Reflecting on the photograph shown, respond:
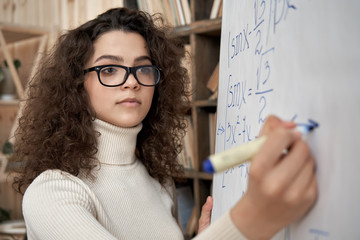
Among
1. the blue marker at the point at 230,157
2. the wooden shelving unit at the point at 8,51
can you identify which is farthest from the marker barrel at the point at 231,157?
the wooden shelving unit at the point at 8,51

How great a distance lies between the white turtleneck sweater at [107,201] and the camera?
0.85m

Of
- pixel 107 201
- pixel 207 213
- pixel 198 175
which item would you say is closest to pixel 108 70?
pixel 107 201

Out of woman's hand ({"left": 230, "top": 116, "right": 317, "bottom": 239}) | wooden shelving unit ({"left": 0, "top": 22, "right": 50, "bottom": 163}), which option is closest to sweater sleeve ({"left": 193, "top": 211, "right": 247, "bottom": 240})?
woman's hand ({"left": 230, "top": 116, "right": 317, "bottom": 239})

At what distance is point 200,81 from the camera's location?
1878mm

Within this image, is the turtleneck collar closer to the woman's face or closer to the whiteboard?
the woman's face

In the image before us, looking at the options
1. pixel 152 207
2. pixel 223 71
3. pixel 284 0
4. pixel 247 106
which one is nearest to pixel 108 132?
pixel 152 207

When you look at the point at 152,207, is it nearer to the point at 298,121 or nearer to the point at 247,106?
the point at 247,106

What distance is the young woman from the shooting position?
0.92 meters

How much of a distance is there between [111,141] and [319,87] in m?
0.75

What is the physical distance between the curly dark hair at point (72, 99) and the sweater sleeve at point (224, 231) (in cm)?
57

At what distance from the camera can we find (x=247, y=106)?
83 centimetres

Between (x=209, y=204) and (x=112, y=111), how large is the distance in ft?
1.29

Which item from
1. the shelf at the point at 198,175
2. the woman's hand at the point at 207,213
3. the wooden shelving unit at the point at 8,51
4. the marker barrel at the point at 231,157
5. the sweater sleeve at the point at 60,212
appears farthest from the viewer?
the wooden shelving unit at the point at 8,51

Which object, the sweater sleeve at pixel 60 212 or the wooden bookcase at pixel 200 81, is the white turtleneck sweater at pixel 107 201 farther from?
the wooden bookcase at pixel 200 81
